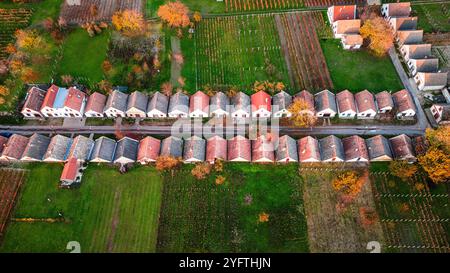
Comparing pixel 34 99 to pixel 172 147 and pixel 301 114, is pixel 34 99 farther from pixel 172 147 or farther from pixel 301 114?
pixel 301 114

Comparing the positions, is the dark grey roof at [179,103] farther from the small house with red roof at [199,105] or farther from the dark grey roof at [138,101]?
the dark grey roof at [138,101]

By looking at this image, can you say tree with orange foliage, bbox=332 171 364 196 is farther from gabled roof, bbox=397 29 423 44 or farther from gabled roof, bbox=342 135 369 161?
gabled roof, bbox=397 29 423 44

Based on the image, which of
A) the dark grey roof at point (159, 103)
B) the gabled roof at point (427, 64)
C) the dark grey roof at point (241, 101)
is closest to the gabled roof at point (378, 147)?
the gabled roof at point (427, 64)

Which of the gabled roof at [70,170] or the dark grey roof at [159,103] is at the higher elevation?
the dark grey roof at [159,103]

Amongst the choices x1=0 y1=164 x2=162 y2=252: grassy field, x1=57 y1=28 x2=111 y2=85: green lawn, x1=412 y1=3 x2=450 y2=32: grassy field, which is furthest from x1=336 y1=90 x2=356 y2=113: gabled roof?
x1=57 y1=28 x2=111 y2=85: green lawn

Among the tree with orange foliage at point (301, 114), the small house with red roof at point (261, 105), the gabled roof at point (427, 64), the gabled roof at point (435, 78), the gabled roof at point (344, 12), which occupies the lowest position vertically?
the tree with orange foliage at point (301, 114)
